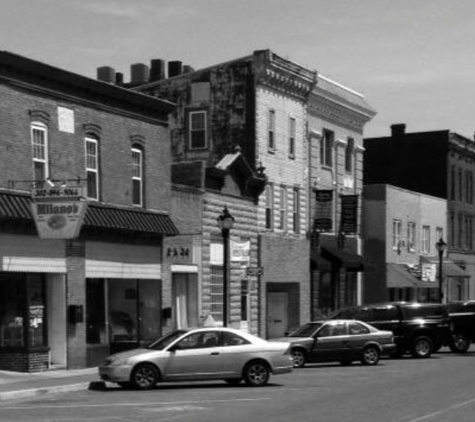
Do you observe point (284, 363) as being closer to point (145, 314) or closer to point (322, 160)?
point (145, 314)

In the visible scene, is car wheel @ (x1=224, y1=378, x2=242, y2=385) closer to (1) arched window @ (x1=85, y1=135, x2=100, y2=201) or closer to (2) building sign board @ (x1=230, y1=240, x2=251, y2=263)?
(1) arched window @ (x1=85, y1=135, x2=100, y2=201)

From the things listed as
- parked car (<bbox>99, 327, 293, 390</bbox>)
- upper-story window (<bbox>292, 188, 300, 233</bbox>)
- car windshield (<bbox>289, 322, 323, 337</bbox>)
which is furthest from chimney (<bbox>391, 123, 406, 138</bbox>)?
parked car (<bbox>99, 327, 293, 390</bbox>)

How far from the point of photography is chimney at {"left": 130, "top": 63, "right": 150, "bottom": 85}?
48.0 meters

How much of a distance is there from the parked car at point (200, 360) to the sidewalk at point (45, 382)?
841mm

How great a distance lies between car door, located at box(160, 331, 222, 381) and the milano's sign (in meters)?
4.11

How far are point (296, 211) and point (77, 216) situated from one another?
20121 mm

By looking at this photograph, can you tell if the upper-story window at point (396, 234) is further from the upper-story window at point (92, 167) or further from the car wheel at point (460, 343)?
the upper-story window at point (92, 167)

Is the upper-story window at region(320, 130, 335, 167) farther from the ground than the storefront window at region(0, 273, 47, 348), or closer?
farther from the ground

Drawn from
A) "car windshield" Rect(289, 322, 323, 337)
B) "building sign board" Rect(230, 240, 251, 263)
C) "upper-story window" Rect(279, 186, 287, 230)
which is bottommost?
"car windshield" Rect(289, 322, 323, 337)

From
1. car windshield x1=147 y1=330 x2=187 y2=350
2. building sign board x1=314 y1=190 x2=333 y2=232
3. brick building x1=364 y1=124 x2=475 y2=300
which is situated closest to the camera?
car windshield x1=147 y1=330 x2=187 y2=350

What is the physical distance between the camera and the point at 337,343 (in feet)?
98.5

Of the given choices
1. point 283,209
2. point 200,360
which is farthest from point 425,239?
point 200,360

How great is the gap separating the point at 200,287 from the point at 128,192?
5.75 m

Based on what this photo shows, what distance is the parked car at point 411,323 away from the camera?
33781 mm
